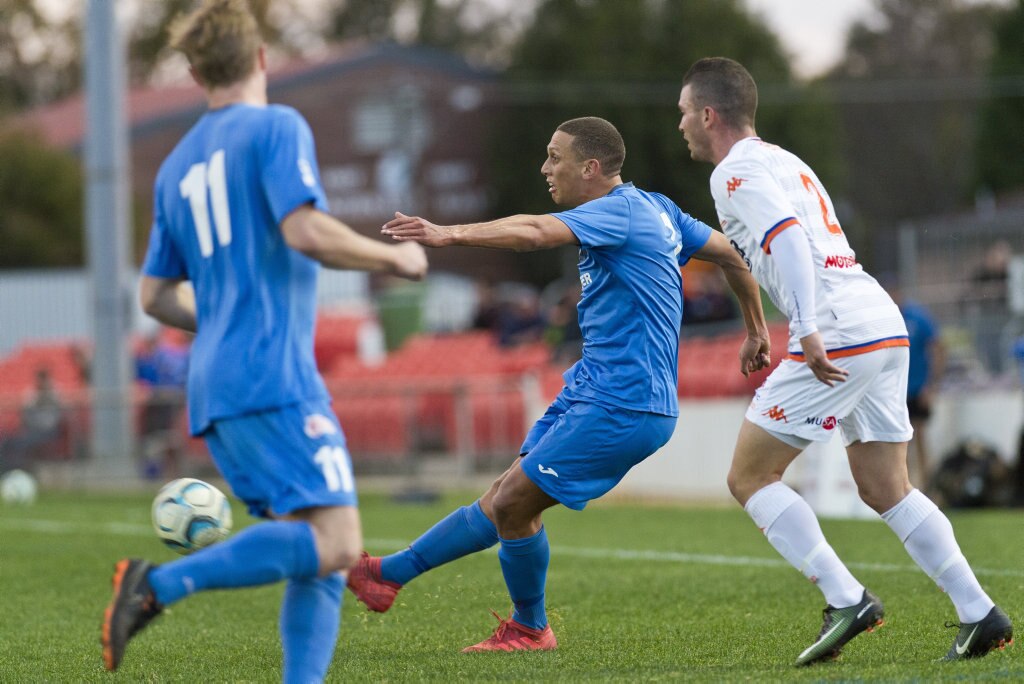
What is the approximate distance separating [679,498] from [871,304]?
10.5 meters

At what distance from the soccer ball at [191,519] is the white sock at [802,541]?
208cm

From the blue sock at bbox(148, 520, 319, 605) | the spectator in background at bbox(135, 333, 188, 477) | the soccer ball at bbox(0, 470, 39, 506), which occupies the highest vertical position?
the blue sock at bbox(148, 520, 319, 605)

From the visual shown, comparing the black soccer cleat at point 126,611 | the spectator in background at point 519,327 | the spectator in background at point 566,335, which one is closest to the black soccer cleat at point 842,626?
the black soccer cleat at point 126,611

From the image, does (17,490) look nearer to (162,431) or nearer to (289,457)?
(162,431)

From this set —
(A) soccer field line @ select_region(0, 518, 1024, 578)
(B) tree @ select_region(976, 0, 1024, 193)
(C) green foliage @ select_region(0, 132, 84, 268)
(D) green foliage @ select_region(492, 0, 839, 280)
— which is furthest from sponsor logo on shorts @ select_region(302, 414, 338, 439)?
(B) tree @ select_region(976, 0, 1024, 193)

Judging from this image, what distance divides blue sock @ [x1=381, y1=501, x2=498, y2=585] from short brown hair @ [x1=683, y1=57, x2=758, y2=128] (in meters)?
1.92

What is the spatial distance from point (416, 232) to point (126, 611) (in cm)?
150

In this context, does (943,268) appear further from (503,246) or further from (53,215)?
(53,215)

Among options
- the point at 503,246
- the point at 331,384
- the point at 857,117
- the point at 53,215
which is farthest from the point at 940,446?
the point at 857,117

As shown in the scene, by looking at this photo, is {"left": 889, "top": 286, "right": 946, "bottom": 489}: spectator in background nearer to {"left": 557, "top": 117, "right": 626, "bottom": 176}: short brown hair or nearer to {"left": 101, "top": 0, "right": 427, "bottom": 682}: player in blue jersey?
{"left": 557, "top": 117, "right": 626, "bottom": 176}: short brown hair

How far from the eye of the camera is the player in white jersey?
17.8 feet

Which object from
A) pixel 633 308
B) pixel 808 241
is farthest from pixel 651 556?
pixel 808 241

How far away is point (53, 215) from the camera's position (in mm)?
41281

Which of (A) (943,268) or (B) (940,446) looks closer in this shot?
(B) (940,446)
